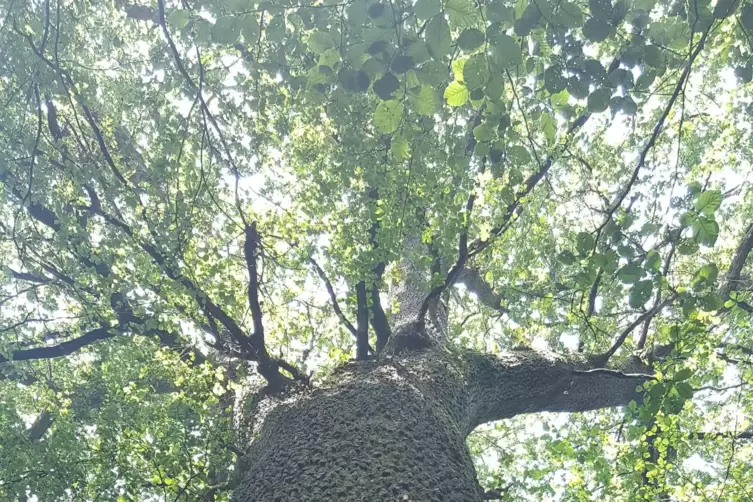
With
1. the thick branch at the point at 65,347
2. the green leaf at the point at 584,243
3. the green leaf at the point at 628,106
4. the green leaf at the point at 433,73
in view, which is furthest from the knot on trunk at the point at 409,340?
the green leaf at the point at 433,73

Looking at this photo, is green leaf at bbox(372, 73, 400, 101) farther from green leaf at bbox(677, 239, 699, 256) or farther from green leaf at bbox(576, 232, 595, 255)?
green leaf at bbox(677, 239, 699, 256)

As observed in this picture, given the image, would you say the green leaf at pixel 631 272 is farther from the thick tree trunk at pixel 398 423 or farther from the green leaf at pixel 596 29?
the thick tree trunk at pixel 398 423

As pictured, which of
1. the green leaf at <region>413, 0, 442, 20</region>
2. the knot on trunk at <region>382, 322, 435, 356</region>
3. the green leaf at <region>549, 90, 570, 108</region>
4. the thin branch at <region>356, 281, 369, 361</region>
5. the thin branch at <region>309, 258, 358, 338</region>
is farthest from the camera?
the thin branch at <region>309, 258, 358, 338</region>

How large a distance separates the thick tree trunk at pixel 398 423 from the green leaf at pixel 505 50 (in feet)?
5.62

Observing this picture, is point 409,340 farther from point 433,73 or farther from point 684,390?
point 433,73

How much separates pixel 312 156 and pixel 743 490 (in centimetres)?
505

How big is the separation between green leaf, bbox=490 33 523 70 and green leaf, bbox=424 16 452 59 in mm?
124

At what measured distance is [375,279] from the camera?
395 cm

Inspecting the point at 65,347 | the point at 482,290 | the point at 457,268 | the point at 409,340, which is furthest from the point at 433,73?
the point at 482,290

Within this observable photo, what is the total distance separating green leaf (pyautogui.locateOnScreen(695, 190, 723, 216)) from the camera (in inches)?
60.4

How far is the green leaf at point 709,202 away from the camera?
5.04ft

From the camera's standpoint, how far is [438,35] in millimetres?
1385

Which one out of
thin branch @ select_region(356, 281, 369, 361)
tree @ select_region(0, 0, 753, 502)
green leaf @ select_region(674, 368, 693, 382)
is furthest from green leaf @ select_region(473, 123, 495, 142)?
thin branch @ select_region(356, 281, 369, 361)

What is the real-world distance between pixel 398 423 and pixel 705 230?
5.77 ft
